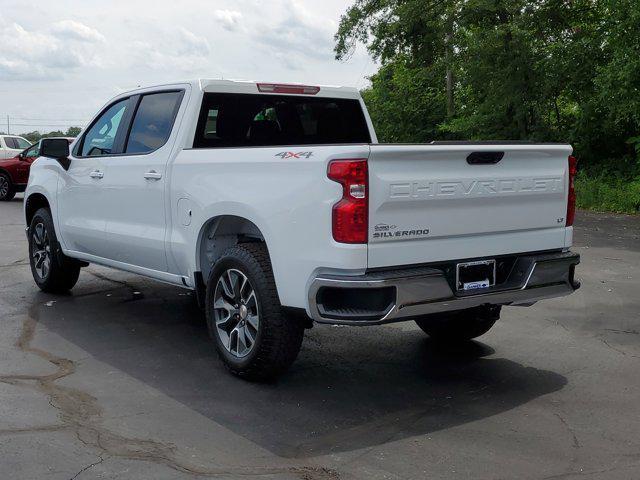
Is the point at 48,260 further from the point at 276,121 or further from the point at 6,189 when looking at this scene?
the point at 6,189

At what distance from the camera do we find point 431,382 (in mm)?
5398

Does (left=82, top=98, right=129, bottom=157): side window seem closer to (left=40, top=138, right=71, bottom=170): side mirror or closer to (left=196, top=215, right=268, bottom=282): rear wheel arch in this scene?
(left=40, top=138, right=71, bottom=170): side mirror

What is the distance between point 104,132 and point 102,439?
3609mm

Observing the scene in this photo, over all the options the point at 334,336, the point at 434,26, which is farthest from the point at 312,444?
the point at 434,26

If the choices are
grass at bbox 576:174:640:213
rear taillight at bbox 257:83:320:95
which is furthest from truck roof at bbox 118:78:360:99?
grass at bbox 576:174:640:213

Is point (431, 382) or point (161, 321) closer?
point (431, 382)

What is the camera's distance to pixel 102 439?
14.1 feet

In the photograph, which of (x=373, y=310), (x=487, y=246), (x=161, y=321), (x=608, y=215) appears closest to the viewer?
(x=373, y=310)

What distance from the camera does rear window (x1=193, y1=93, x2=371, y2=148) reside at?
20.9 ft

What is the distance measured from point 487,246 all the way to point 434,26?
68.8ft

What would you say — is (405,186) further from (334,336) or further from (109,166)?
(109,166)

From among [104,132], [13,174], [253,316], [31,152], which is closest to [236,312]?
[253,316]

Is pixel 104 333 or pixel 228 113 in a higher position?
pixel 228 113

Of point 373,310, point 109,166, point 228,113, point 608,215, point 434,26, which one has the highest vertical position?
point 434,26
